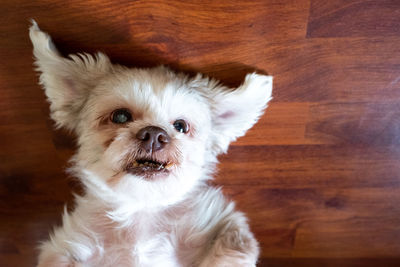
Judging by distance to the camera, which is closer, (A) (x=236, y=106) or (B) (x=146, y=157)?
(B) (x=146, y=157)

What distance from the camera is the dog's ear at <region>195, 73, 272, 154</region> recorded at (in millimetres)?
1234

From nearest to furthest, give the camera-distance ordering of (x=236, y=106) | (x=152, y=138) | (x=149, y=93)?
(x=152, y=138) < (x=149, y=93) < (x=236, y=106)

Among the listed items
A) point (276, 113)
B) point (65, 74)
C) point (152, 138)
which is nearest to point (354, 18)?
point (276, 113)

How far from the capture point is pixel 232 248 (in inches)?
45.7

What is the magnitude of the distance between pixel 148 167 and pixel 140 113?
20 centimetres

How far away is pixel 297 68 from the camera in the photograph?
50.2 inches

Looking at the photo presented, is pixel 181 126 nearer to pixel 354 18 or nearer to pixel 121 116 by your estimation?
pixel 121 116

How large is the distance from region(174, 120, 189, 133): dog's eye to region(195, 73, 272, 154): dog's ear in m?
0.15

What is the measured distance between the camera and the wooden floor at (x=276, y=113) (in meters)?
1.18

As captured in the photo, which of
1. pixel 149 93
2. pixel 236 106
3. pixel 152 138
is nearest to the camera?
pixel 152 138

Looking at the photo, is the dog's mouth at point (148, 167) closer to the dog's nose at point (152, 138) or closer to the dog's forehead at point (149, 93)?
the dog's nose at point (152, 138)

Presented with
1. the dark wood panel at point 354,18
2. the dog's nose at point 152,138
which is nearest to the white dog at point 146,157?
the dog's nose at point 152,138

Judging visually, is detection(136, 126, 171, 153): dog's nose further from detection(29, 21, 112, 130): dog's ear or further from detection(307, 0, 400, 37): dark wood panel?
detection(307, 0, 400, 37): dark wood panel

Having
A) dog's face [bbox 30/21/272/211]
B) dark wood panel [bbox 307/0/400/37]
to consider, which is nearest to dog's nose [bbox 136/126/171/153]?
dog's face [bbox 30/21/272/211]
